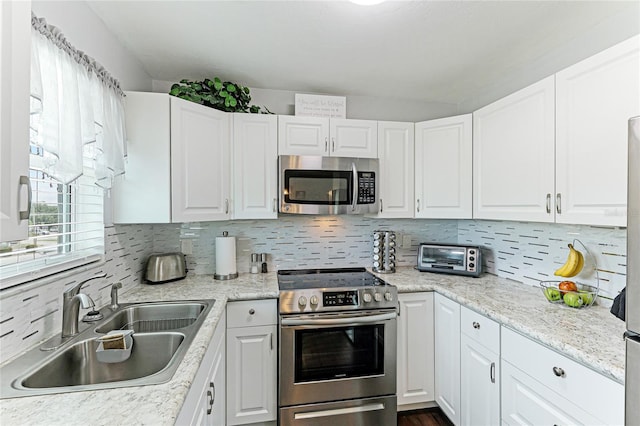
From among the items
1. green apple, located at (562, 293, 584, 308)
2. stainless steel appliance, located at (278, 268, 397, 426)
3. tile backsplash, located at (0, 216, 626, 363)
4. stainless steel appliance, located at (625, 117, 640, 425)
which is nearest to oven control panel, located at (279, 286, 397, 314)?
stainless steel appliance, located at (278, 268, 397, 426)

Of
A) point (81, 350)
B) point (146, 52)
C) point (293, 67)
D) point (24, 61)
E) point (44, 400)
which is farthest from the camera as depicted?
point (293, 67)

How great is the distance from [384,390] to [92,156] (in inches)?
84.8

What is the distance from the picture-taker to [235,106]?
2.29 meters

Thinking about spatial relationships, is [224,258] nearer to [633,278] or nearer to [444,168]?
[444,168]

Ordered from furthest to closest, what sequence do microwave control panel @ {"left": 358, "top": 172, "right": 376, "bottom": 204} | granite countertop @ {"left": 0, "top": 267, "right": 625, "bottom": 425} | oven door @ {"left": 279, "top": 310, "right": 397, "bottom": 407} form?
microwave control panel @ {"left": 358, "top": 172, "right": 376, "bottom": 204}, oven door @ {"left": 279, "top": 310, "right": 397, "bottom": 407}, granite countertop @ {"left": 0, "top": 267, "right": 625, "bottom": 425}

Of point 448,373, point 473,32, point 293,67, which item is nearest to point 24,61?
A: point 293,67

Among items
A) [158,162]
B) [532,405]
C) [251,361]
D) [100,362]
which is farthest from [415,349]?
[158,162]

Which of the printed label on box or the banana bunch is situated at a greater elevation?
the printed label on box

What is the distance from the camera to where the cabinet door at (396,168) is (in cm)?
253

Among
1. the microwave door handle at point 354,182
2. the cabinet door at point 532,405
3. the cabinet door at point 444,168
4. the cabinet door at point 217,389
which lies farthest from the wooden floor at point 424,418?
the microwave door handle at point 354,182

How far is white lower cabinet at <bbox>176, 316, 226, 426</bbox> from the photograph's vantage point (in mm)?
1034

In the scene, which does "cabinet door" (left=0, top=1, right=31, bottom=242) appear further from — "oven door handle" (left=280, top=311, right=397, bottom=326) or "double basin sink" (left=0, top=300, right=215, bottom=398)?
"oven door handle" (left=280, top=311, right=397, bottom=326)

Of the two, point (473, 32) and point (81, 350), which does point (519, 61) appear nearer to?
point (473, 32)

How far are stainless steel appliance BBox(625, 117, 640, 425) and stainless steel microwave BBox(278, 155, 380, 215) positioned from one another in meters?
1.66
